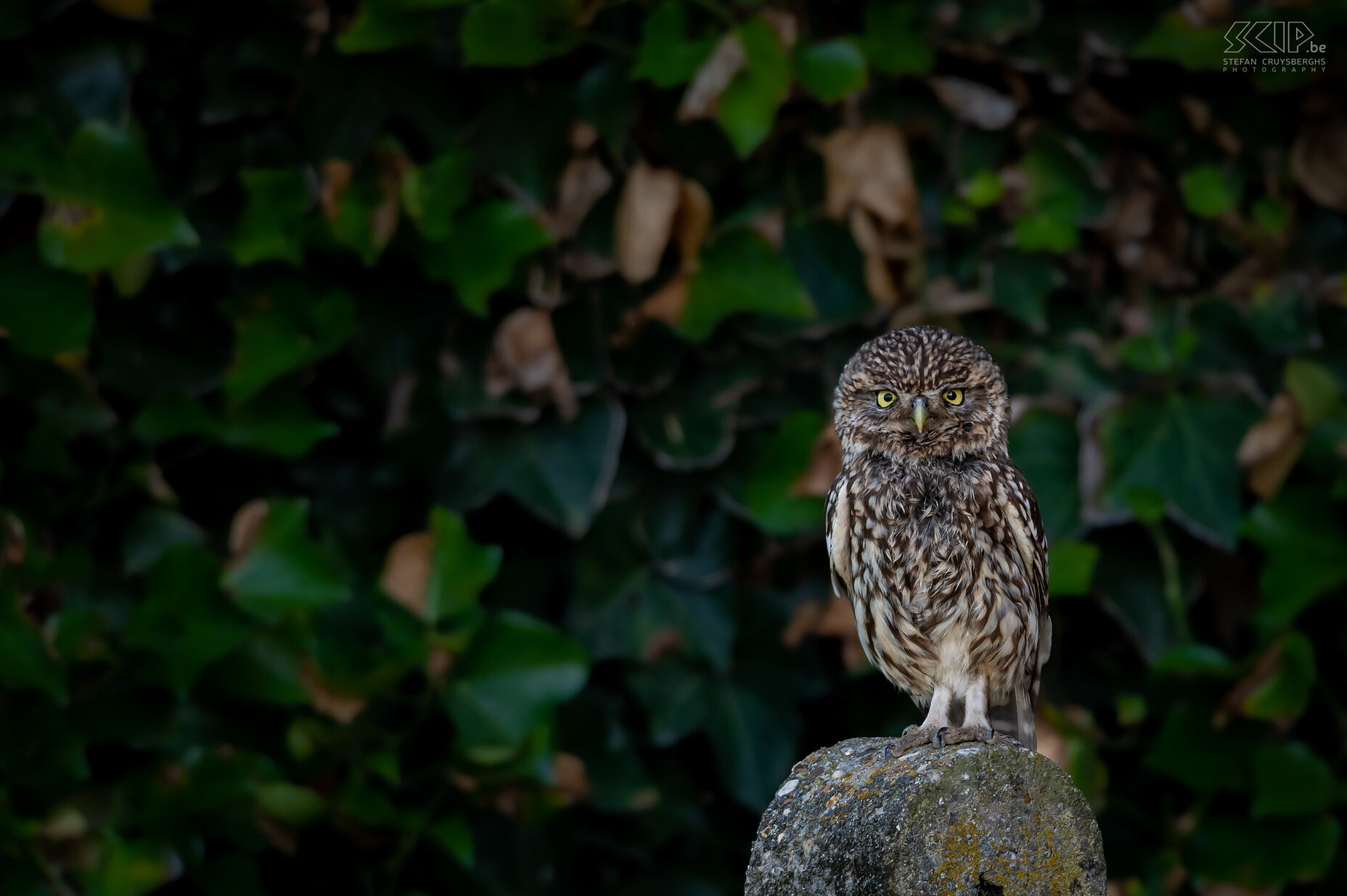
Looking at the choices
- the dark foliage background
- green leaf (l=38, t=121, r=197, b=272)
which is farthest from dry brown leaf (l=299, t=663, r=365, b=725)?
green leaf (l=38, t=121, r=197, b=272)

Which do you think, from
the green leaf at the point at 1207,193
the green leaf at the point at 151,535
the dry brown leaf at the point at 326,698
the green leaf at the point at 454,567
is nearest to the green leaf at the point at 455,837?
the dry brown leaf at the point at 326,698

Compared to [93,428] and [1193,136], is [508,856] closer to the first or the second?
[93,428]

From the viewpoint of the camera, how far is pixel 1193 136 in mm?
3396

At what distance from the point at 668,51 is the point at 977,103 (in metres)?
0.76

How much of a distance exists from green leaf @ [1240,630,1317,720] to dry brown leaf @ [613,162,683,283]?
1.65m

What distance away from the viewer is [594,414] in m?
3.12

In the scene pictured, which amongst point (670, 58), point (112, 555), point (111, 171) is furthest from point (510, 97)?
point (112, 555)

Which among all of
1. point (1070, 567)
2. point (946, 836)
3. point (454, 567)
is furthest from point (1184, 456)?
point (946, 836)

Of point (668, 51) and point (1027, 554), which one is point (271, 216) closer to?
point (668, 51)

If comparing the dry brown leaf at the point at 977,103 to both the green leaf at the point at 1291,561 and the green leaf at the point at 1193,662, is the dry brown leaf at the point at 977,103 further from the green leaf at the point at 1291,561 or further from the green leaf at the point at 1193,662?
the green leaf at the point at 1193,662

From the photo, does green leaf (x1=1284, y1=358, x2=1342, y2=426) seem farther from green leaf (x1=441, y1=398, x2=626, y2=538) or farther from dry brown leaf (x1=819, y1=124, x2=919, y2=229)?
green leaf (x1=441, y1=398, x2=626, y2=538)

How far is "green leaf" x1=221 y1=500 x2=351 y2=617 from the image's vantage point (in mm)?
2795

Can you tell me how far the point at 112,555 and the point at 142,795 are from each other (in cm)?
55

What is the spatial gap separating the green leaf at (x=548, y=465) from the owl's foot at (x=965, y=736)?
126 centimetres
